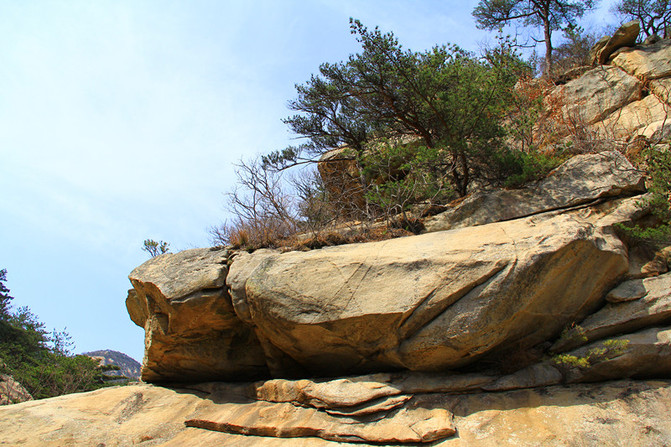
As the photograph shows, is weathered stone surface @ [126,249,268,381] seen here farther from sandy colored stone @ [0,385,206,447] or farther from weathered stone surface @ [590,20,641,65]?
weathered stone surface @ [590,20,641,65]

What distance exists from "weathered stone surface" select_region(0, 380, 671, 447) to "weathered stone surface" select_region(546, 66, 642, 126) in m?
7.83

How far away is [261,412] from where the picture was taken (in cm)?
610

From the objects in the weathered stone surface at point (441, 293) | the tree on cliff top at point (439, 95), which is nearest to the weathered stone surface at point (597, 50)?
the tree on cliff top at point (439, 95)

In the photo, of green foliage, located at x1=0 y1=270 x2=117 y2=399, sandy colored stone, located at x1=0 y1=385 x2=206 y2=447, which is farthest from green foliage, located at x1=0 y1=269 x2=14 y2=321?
sandy colored stone, located at x1=0 y1=385 x2=206 y2=447

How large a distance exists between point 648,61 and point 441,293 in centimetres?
1074

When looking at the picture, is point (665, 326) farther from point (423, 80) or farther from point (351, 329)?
point (423, 80)

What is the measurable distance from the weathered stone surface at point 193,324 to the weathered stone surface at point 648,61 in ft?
38.5

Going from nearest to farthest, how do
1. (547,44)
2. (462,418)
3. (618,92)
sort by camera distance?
1. (462,418)
2. (618,92)
3. (547,44)

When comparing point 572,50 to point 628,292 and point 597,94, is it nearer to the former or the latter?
point 597,94

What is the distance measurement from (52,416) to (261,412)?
11.2 ft

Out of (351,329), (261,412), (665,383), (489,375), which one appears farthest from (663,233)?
(261,412)

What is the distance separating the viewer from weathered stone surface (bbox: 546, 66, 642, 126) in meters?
11.0

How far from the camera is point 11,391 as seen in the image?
12.8m

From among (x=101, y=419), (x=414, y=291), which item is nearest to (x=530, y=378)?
(x=414, y=291)
